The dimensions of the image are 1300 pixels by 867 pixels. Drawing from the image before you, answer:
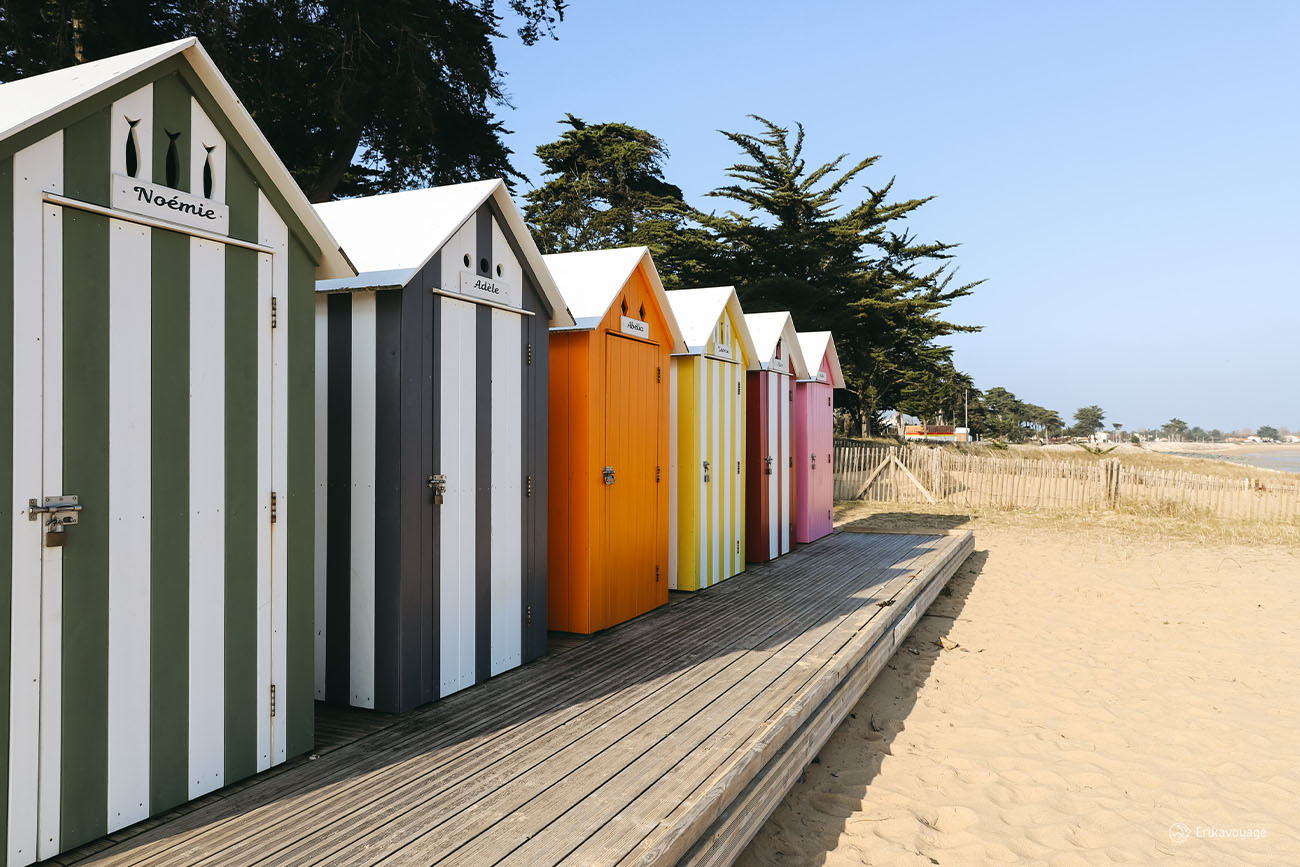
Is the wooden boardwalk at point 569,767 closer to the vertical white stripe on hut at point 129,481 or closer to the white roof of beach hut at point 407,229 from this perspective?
the vertical white stripe on hut at point 129,481

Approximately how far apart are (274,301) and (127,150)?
79cm

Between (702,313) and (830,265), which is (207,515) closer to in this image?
(702,313)

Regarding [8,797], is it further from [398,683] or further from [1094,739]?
[1094,739]

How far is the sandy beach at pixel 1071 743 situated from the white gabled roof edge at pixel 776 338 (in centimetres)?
347

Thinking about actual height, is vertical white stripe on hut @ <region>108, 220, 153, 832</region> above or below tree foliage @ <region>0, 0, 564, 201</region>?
below

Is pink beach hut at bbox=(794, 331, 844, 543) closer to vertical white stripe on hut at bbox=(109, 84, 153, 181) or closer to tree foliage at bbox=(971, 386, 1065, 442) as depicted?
vertical white stripe on hut at bbox=(109, 84, 153, 181)

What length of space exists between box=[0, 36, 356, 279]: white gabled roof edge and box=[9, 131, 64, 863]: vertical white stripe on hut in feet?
0.40

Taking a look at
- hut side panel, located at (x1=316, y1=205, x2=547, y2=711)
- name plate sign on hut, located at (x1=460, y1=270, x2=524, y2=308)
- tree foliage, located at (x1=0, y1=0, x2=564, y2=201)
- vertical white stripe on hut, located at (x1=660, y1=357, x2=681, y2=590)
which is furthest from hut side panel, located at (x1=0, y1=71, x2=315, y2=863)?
tree foliage, located at (x1=0, y1=0, x2=564, y2=201)

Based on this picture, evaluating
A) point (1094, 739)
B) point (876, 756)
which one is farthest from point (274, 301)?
point (1094, 739)

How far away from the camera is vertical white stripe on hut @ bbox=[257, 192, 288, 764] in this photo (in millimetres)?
3600

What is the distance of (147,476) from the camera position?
10.2ft

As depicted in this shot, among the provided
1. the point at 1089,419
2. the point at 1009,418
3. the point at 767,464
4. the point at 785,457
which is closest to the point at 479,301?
the point at 767,464

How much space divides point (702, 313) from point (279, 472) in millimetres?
5322

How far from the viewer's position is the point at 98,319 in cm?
293
